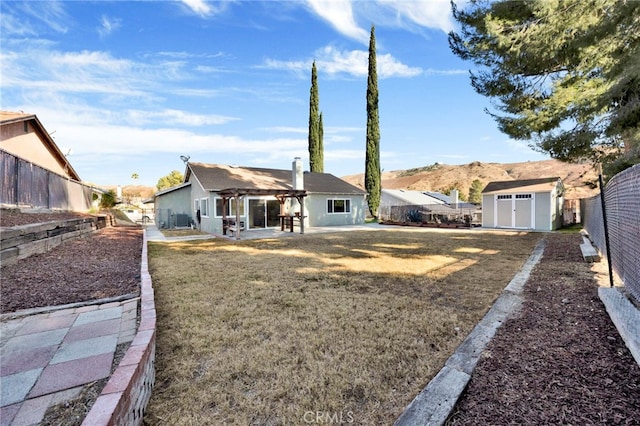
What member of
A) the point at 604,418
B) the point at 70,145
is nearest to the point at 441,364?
the point at 604,418

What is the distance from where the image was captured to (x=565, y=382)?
Result: 88.0 inches

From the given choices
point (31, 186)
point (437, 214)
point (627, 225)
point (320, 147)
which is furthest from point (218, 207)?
point (627, 225)

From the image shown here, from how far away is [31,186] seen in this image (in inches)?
376

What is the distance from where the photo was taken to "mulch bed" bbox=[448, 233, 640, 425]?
1.92 meters

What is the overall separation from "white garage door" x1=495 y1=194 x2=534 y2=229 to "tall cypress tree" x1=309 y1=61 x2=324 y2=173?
14.2 metres

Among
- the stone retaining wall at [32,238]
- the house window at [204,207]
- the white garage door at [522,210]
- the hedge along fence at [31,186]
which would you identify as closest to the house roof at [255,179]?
the house window at [204,207]

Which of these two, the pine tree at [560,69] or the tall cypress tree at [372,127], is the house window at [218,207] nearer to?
the pine tree at [560,69]

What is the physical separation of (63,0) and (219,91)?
933cm

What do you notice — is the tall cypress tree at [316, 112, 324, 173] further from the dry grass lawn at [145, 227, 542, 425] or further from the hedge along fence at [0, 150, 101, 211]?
the dry grass lawn at [145, 227, 542, 425]

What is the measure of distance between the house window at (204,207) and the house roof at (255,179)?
111cm

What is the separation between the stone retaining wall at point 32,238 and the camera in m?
5.04

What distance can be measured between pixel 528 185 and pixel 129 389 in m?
20.3

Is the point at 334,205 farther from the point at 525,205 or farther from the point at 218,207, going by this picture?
the point at 525,205

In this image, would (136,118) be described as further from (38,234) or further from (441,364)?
(441,364)
